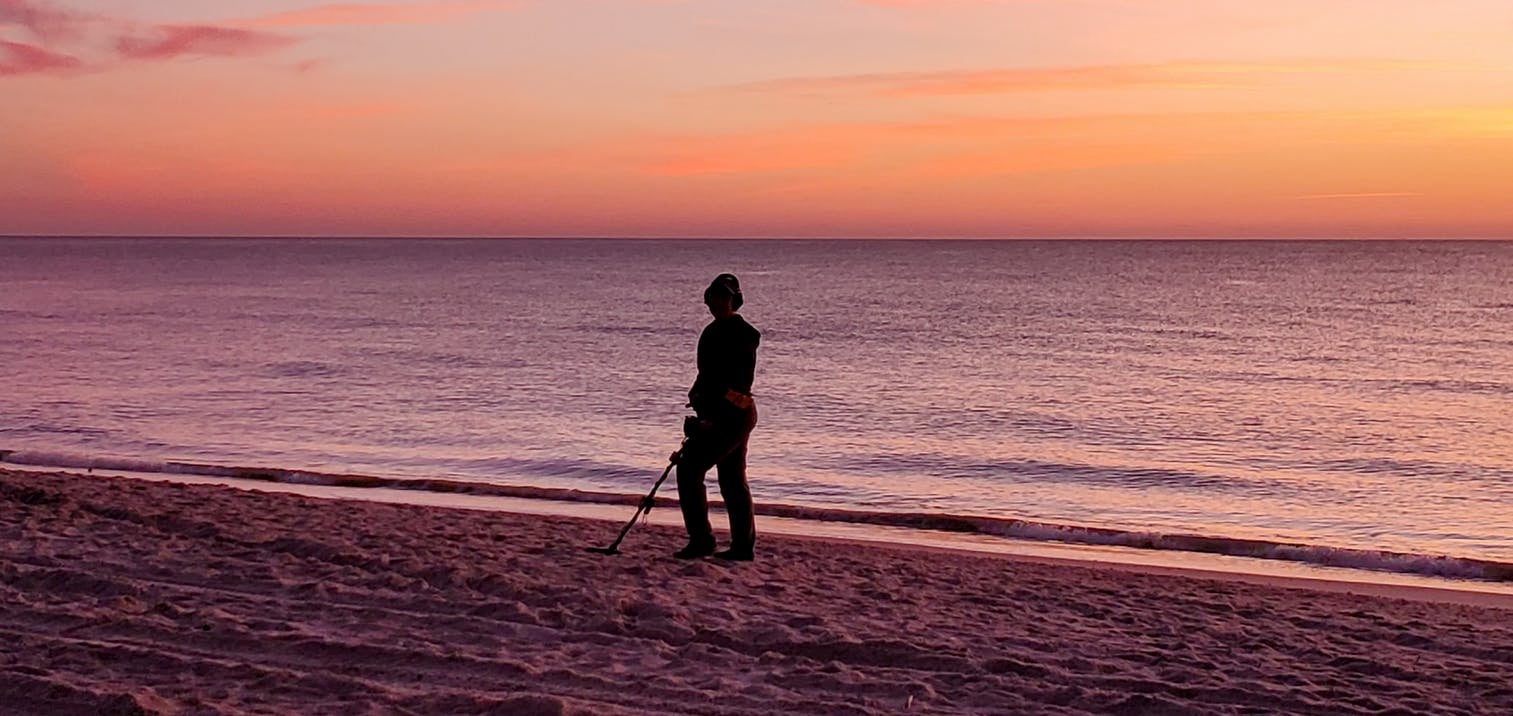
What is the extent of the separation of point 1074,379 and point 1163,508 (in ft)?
45.4

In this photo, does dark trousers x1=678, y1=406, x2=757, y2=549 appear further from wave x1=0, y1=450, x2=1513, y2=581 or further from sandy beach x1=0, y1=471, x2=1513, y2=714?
wave x1=0, y1=450, x2=1513, y2=581

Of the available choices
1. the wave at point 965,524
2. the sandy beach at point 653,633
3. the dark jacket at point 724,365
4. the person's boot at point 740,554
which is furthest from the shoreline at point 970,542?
the dark jacket at point 724,365

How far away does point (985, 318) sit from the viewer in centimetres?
5041

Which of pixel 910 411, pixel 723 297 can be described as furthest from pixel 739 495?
pixel 910 411

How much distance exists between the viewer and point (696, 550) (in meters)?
8.10

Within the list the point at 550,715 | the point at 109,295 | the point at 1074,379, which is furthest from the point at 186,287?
the point at 550,715

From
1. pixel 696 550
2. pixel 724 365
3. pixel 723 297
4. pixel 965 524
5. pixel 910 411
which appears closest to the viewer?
pixel 723 297

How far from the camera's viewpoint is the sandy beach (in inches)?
207

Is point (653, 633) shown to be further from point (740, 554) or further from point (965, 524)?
point (965, 524)

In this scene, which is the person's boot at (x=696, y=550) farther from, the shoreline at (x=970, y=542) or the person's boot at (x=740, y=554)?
the shoreline at (x=970, y=542)

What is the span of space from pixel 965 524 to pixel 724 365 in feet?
15.4

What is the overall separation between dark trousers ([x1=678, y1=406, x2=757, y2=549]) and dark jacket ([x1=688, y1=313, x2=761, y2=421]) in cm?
9

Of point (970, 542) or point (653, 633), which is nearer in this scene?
point (653, 633)

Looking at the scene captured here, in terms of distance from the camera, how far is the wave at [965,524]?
10.0 m
